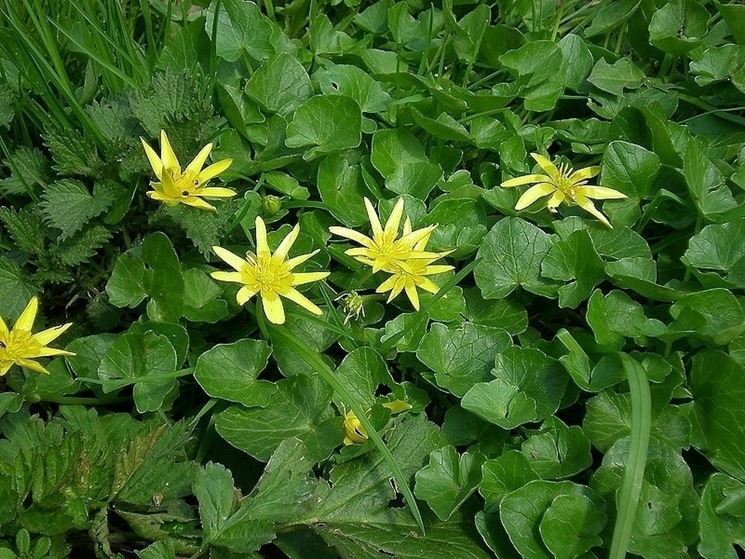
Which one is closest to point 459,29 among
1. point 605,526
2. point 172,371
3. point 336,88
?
point 336,88

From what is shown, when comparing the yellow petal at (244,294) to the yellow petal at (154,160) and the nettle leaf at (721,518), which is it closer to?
the yellow petal at (154,160)

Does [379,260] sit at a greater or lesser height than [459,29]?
→ lesser

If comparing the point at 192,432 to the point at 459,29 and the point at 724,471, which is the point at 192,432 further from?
the point at 459,29

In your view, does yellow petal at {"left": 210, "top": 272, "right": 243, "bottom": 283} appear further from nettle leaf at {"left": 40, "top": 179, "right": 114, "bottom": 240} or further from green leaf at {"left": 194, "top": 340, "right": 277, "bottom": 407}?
nettle leaf at {"left": 40, "top": 179, "right": 114, "bottom": 240}

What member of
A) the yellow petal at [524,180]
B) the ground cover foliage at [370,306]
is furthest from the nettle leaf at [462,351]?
the yellow petal at [524,180]

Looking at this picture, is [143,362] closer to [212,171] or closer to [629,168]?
[212,171]

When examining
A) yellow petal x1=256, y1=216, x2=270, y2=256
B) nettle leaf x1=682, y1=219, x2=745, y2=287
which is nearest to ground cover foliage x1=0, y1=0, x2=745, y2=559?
A: nettle leaf x1=682, y1=219, x2=745, y2=287

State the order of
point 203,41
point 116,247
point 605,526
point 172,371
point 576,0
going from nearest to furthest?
point 605,526 < point 172,371 < point 116,247 < point 203,41 < point 576,0
